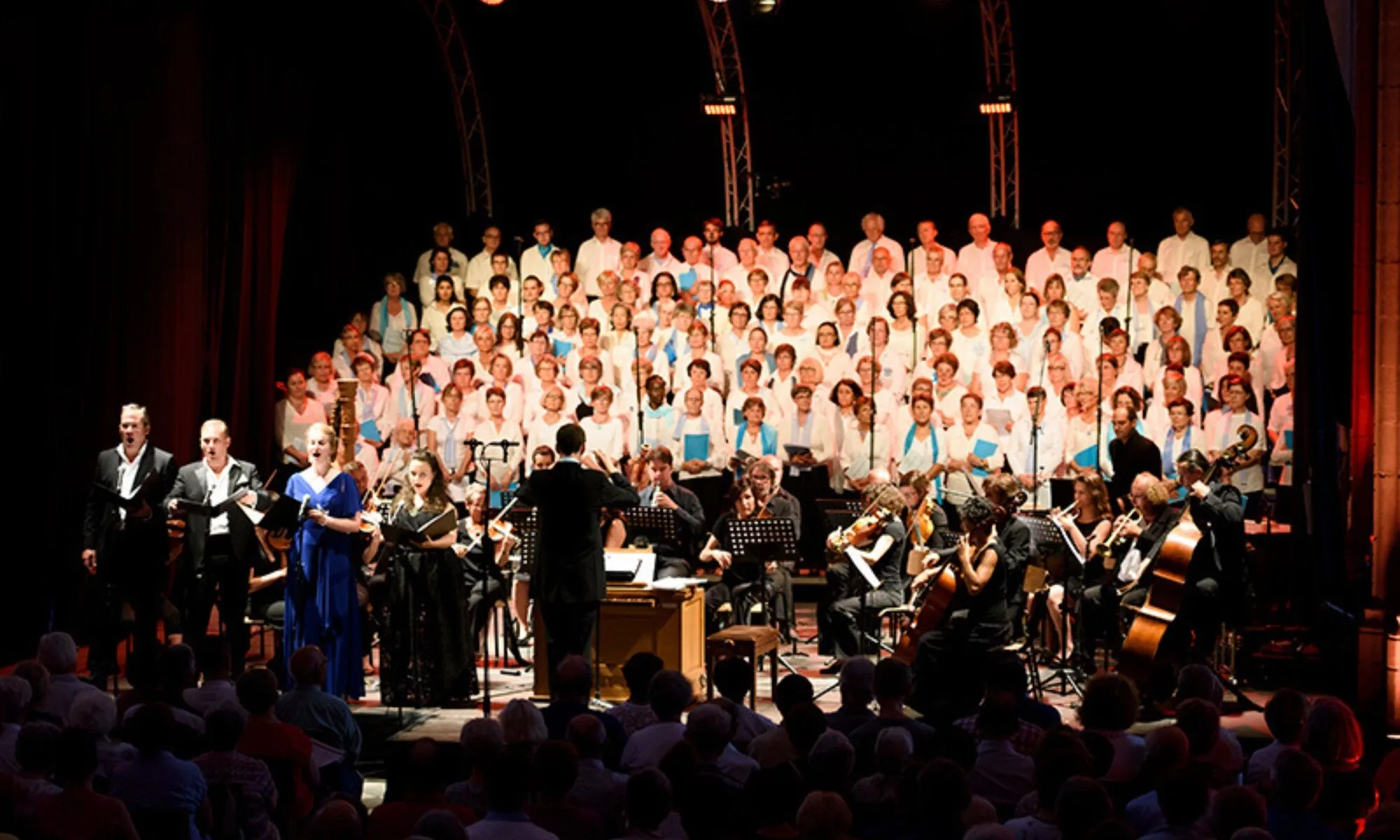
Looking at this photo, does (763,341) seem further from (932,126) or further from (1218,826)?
(1218,826)

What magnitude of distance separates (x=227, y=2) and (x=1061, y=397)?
775 cm

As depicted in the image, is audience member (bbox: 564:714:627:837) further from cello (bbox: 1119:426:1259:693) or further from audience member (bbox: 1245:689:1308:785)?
cello (bbox: 1119:426:1259:693)

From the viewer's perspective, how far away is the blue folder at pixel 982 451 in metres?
13.7

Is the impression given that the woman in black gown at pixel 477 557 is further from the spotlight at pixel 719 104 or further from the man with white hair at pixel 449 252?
the spotlight at pixel 719 104

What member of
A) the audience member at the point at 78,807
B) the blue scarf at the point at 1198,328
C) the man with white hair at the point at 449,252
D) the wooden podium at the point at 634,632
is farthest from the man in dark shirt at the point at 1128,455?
the audience member at the point at 78,807

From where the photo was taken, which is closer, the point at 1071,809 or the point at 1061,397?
the point at 1071,809

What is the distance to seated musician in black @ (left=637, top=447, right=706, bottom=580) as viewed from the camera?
36.8 feet

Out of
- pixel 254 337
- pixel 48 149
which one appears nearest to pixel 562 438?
pixel 48 149

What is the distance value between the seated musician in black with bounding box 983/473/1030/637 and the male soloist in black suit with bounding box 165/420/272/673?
4.36 m

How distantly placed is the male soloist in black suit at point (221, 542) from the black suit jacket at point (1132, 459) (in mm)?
6376

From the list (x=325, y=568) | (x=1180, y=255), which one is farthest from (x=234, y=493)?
(x=1180, y=255)

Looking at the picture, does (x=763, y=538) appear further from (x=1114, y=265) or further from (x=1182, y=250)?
(x=1182, y=250)

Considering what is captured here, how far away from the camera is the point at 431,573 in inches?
367

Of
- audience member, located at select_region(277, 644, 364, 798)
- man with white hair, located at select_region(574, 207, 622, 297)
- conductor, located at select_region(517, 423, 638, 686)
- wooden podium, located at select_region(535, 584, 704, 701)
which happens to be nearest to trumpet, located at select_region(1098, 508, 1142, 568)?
wooden podium, located at select_region(535, 584, 704, 701)
